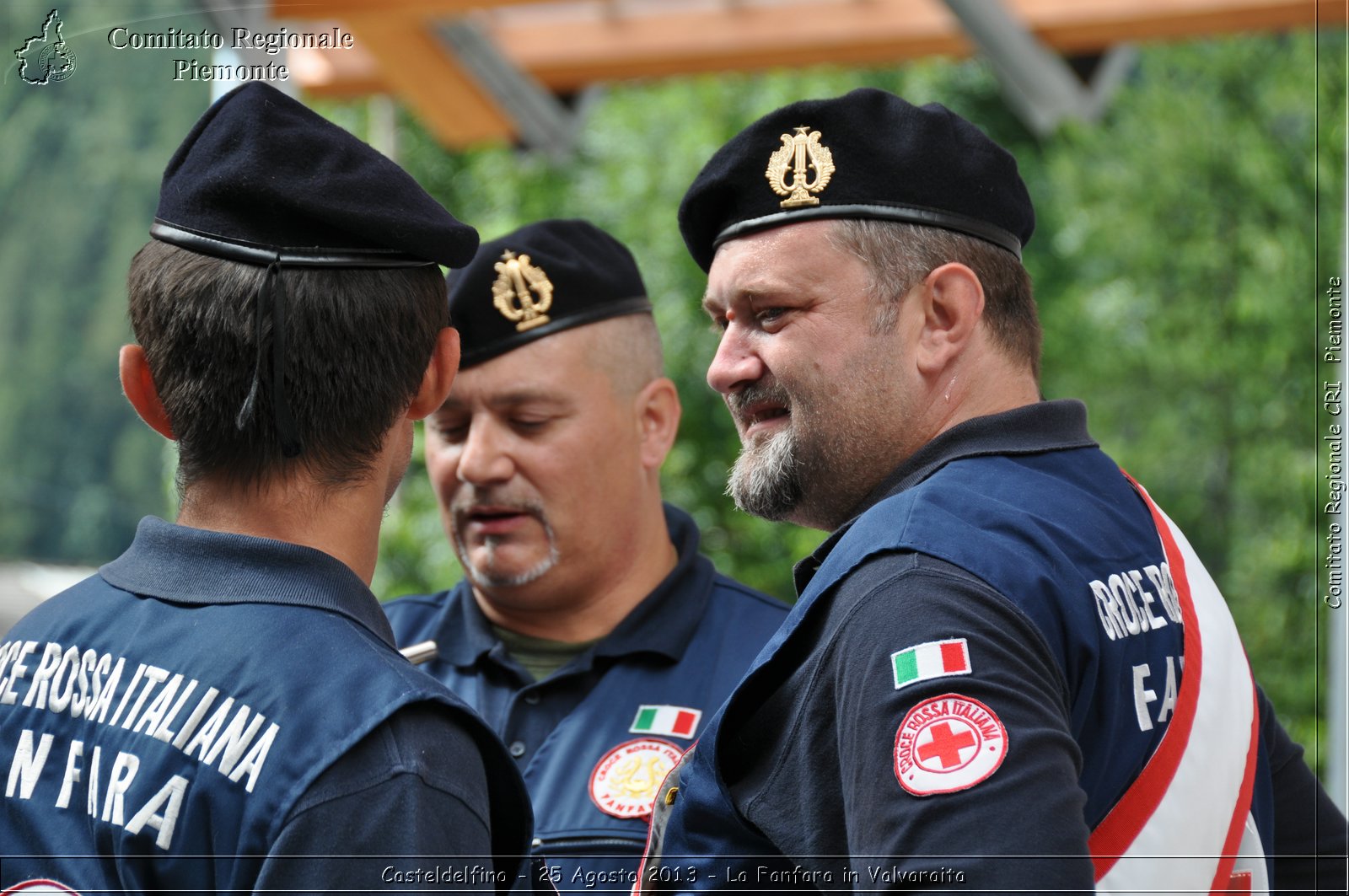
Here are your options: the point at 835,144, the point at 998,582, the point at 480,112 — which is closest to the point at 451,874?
the point at 998,582

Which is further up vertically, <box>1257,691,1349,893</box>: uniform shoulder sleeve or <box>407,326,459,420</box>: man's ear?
<box>407,326,459,420</box>: man's ear

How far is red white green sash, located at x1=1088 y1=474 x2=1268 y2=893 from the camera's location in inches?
→ 67.9

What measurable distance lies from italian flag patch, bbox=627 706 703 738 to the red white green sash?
1.07 m

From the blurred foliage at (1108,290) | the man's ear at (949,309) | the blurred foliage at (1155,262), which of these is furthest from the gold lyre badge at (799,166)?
the blurred foliage at (1155,262)

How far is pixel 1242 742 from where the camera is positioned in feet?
6.16

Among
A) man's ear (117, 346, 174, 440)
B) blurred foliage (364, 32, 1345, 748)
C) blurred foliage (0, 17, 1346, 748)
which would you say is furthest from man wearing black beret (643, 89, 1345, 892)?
blurred foliage (364, 32, 1345, 748)

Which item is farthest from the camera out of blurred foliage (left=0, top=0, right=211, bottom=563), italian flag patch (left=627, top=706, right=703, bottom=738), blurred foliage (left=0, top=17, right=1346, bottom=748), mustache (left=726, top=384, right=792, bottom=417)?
blurred foliage (left=0, top=17, right=1346, bottom=748)

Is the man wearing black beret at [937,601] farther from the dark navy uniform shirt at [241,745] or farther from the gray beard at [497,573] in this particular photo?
the gray beard at [497,573]

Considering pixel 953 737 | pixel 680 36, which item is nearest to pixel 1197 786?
pixel 953 737

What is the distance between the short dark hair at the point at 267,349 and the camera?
5.41 ft

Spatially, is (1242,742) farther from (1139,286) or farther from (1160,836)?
(1139,286)

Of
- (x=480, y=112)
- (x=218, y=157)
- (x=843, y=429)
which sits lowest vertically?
(x=843, y=429)

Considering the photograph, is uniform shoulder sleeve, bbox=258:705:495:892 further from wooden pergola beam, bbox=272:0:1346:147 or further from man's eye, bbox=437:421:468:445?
wooden pergola beam, bbox=272:0:1346:147

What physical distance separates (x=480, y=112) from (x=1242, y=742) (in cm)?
488
